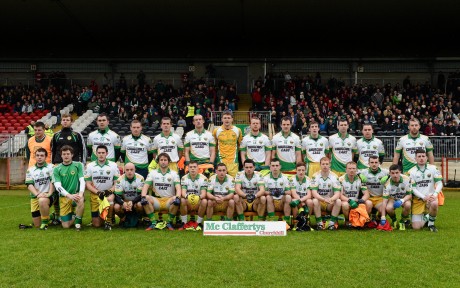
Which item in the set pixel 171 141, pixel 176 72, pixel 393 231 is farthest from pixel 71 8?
pixel 393 231

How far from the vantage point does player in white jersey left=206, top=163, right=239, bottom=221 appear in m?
8.98

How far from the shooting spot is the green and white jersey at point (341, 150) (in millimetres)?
10508

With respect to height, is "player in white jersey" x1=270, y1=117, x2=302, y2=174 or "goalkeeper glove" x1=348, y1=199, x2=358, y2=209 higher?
"player in white jersey" x1=270, y1=117, x2=302, y2=174

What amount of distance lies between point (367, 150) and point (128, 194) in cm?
475

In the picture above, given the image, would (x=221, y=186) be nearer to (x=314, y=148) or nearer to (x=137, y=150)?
Answer: (x=137, y=150)

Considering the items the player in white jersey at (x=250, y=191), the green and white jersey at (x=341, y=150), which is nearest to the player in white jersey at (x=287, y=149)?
the green and white jersey at (x=341, y=150)

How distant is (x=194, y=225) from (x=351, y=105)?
17848 millimetres

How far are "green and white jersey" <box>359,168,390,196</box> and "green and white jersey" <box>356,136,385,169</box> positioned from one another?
753 mm

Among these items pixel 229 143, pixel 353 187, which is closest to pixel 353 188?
pixel 353 187

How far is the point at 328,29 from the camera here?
27078 mm

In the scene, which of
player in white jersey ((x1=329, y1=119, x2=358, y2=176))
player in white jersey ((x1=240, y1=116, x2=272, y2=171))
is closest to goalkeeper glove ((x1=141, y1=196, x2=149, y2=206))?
player in white jersey ((x1=240, y1=116, x2=272, y2=171))

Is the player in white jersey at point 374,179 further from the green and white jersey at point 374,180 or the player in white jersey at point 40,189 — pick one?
the player in white jersey at point 40,189

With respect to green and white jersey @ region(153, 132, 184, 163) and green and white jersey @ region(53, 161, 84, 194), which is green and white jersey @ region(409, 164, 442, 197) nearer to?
green and white jersey @ region(153, 132, 184, 163)

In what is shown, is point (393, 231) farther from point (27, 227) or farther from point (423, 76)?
point (423, 76)
